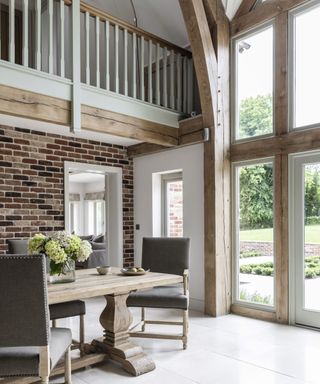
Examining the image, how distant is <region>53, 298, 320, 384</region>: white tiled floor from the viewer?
8.78ft

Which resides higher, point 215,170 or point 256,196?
point 215,170

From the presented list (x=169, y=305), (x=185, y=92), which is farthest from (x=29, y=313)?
(x=185, y=92)

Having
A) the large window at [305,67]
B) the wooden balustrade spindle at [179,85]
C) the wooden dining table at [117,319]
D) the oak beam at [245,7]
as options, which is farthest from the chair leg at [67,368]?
the oak beam at [245,7]

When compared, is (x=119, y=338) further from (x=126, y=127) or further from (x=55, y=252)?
(x=126, y=127)

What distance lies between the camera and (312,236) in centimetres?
384

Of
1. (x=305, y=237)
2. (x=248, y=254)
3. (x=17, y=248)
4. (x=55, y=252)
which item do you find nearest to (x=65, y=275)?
(x=55, y=252)

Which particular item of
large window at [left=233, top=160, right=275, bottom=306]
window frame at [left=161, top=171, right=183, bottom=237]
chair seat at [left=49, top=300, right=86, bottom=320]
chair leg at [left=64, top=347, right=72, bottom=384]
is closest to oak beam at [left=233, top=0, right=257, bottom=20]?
large window at [left=233, top=160, right=275, bottom=306]

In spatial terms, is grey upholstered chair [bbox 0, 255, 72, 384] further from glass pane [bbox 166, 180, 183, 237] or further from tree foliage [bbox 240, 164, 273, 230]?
glass pane [bbox 166, 180, 183, 237]

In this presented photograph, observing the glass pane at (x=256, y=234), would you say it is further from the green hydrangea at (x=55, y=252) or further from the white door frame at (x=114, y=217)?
the green hydrangea at (x=55, y=252)

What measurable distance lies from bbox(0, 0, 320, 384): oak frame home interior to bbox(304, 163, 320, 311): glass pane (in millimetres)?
14

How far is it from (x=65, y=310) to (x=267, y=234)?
2.44m

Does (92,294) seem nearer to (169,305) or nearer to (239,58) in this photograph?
(169,305)

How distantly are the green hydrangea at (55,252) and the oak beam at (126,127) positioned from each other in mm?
1579

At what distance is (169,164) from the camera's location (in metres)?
5.15
